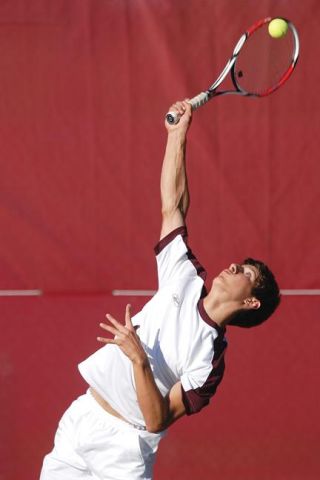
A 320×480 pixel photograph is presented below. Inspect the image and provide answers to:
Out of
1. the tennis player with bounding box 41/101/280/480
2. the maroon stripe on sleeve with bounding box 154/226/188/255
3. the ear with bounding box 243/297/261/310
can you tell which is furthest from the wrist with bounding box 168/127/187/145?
the ear with bounding box 243/297/261/310

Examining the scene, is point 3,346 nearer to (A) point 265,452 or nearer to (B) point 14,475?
(B) point 14,475

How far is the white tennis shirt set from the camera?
3.30 metres

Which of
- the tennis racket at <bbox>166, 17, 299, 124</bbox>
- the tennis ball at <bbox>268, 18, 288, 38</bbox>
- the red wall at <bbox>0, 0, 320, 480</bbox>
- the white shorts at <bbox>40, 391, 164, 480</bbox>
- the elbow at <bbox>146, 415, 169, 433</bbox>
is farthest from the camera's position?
the red wall at <bbox>0, 0, 320, 480</bbox>

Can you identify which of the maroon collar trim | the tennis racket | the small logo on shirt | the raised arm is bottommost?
the maroon collar trim

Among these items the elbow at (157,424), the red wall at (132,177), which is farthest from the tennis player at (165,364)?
the red wall at (132,177)

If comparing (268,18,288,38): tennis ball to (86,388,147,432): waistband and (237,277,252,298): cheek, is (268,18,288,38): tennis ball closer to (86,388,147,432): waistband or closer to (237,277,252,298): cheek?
(237,277,252,298): cheek

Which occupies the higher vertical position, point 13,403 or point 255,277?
point 255,277

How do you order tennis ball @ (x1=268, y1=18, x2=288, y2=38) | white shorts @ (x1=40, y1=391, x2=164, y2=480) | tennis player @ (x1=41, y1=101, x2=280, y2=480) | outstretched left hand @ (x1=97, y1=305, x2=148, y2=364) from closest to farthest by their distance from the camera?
outstretched left hand @ (x1=97, y1=305, x2=148, y2=364) → tennis player @ (x1=41, y1=101, x2=280, y2=480) → white shorts @ (x1=40, y1=391, x2=164, y2=480) → tennis ball @ (x1=268, y1=18, x2=288, y2=38)

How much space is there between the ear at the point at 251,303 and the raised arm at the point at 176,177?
1.08ft

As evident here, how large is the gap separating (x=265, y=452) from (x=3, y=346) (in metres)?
1.10

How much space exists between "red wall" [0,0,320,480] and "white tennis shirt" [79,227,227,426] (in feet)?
3.12

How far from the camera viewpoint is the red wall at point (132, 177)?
430 cm

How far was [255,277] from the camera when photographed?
11.2 ft

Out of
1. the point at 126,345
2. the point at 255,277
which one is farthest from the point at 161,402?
the point at 255,277
